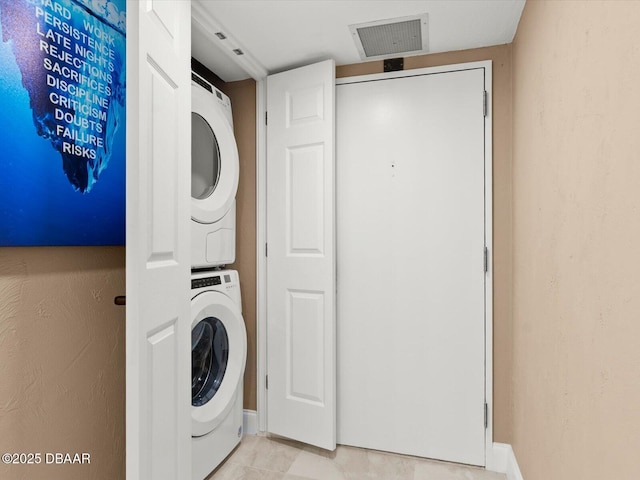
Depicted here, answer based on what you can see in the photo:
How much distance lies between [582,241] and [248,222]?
1840 mm

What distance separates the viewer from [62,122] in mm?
1283

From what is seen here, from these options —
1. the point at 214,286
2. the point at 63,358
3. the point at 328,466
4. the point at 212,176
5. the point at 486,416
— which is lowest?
the point at 328,466

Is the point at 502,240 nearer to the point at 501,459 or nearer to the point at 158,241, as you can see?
the point at 501,459

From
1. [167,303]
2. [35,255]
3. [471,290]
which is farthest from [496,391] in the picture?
[35,255]

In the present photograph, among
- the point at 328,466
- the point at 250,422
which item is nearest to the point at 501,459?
the point at 328,466

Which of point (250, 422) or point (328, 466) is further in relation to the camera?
point (250, 422)

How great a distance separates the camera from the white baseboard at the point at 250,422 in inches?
94.2

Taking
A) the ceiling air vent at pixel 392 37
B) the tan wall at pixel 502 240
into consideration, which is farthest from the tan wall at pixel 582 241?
the ceiling air vent at pixel 392 37

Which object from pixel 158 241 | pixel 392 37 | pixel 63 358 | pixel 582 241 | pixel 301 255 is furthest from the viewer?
pixel 301 255

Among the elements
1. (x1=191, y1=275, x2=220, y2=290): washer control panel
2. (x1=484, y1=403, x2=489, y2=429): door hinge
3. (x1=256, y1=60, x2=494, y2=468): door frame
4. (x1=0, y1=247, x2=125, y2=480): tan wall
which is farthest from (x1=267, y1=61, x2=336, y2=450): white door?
(x1=0, y1=247, x2=125, y2=480): tan wall

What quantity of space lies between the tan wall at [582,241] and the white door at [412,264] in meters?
0.45

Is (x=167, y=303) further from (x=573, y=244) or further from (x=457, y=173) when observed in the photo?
(x=457, y=173)

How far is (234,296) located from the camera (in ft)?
7.12

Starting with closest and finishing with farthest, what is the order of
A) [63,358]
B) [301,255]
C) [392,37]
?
[63,358] < [392,37] < [301,255]
